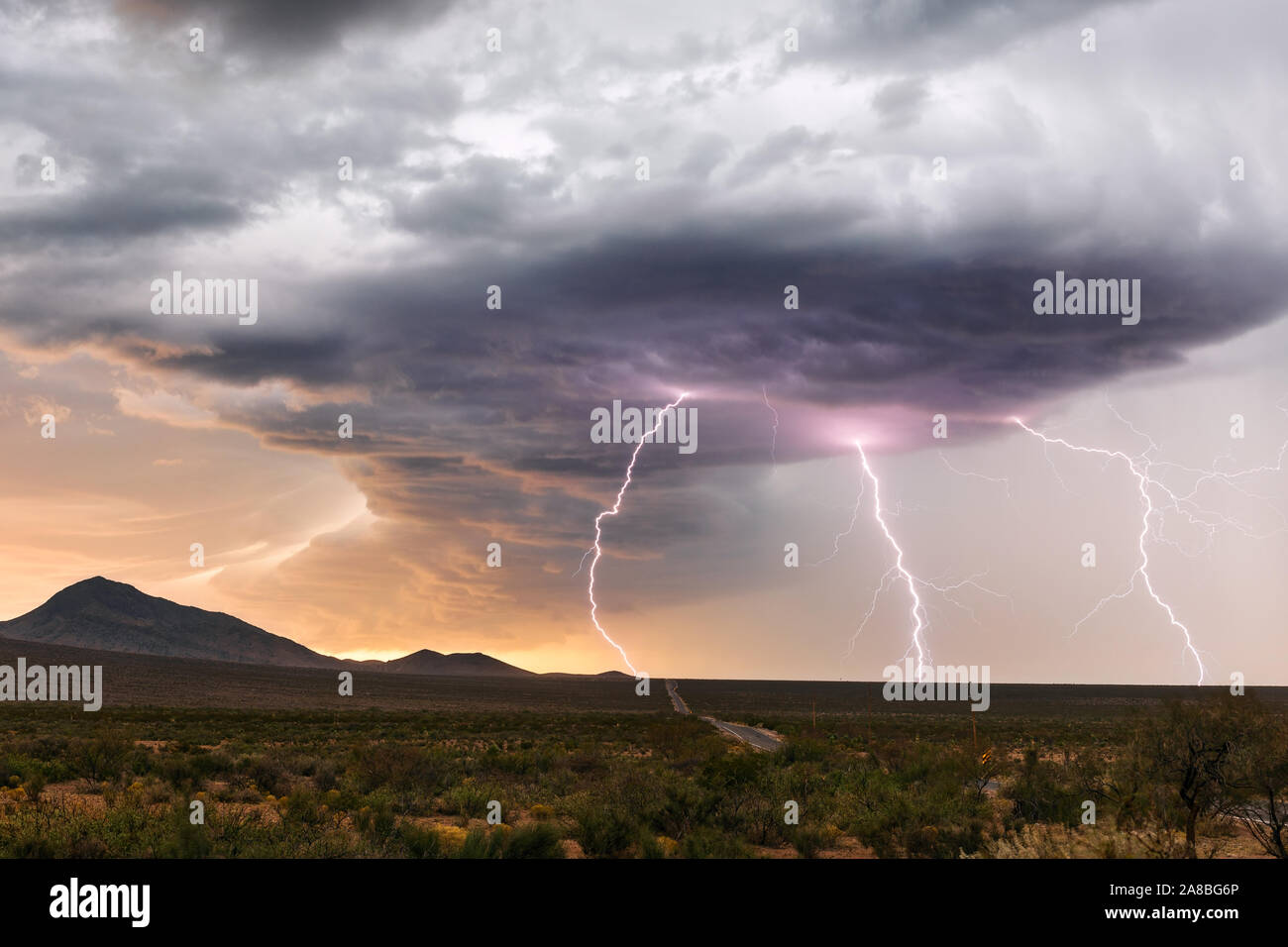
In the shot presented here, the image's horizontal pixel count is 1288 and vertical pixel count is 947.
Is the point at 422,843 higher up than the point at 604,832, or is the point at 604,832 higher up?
the point at 422,843

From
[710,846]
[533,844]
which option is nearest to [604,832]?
[533,844]

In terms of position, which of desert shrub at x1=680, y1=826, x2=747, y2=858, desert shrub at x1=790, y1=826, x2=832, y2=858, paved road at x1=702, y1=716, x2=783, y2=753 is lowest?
paved road at x1=702, y1=716, x2=783, y2=753

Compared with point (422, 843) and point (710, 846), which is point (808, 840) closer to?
point (710, 846)

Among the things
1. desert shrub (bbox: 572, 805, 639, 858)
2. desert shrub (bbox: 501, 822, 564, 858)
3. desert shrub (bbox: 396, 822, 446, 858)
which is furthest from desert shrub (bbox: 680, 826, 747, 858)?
desert shrub (bbox: 396, 822, 446, 858)

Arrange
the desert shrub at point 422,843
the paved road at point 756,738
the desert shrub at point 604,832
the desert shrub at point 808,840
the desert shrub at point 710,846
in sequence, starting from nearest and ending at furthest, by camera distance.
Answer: the desert shrub at point 422,843 → the desert shrub at point 710,846 → the desert shrub at point 604,832 → the desert shrub at point 808,840 → the paved road at point 756,738

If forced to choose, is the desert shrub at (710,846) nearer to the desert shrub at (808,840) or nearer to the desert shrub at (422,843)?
the desert shrub at (808,840)

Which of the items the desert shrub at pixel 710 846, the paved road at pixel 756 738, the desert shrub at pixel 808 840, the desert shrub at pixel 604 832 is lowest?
the paved road at pixel 756 738

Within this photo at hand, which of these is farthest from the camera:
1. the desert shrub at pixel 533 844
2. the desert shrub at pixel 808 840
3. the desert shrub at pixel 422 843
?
the desert shrub at pixel 808 840

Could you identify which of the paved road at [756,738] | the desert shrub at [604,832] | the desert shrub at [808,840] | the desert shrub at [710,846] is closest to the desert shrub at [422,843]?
the desert shrub at [604,832]

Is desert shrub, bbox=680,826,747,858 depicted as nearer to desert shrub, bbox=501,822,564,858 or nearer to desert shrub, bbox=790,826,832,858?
desert shrub, bbox=790,826,832,858

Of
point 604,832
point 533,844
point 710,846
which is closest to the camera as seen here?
point 533,844
